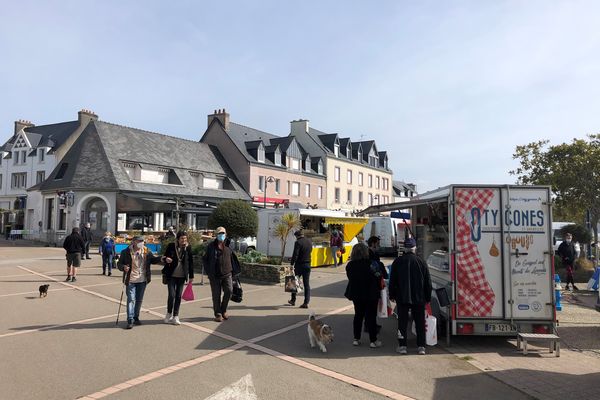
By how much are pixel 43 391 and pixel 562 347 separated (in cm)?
736

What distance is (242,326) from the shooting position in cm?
831

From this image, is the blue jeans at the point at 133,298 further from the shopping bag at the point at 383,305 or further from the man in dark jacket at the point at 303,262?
the shopping bag at the point at 383,305

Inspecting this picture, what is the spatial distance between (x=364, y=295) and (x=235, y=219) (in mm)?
11717

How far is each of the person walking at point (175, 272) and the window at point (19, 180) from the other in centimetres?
4916

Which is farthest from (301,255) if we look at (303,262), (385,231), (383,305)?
(385,231)

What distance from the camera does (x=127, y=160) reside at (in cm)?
3425

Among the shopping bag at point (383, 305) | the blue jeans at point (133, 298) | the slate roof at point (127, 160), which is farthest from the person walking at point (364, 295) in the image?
the slate roof at point (127, 160)

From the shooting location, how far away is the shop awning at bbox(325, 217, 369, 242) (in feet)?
68.4

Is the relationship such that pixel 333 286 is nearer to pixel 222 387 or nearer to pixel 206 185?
pixel 222 387

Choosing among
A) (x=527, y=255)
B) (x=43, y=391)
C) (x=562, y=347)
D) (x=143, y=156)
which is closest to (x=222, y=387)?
(x=43, y=391)

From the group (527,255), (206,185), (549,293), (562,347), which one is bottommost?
(562,347)

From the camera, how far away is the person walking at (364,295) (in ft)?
23.2

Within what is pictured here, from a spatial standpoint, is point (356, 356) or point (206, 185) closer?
point (356, 356)

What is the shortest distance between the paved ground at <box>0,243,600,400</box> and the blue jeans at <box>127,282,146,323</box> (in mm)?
290
